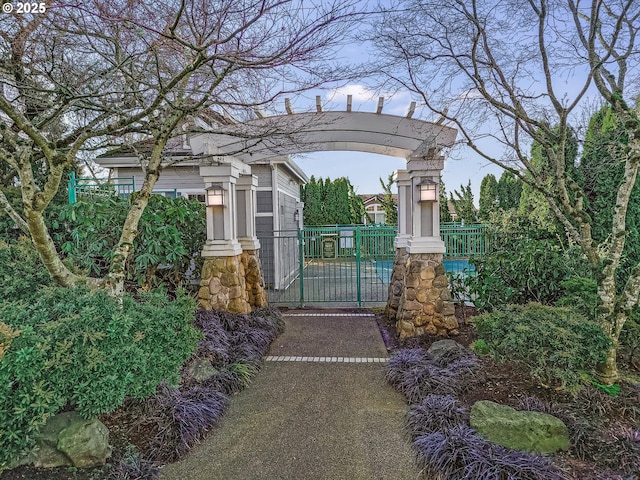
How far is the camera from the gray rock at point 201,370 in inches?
151

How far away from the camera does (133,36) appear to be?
343 cm

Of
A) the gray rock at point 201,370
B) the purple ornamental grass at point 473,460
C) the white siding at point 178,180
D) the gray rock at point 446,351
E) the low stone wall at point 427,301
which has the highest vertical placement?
the white siding at point 178,180

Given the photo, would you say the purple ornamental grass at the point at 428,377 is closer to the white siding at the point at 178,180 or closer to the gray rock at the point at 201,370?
the gray rock at the point at 201,370

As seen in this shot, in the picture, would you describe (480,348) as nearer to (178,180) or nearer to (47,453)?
(47,453)

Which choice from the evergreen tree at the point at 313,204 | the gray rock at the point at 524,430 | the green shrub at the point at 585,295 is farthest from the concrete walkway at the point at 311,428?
the evergreen tree at the point at 313,204

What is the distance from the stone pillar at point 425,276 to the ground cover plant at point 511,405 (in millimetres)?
1007

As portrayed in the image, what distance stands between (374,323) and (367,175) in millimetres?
13431

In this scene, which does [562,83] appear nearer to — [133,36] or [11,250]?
[133,36]

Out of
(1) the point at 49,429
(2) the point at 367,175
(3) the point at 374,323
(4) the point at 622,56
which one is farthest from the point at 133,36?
(2) the point at 367,175

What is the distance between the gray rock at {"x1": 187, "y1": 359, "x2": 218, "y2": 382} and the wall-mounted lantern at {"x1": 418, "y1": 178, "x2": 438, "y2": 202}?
357 centimetres

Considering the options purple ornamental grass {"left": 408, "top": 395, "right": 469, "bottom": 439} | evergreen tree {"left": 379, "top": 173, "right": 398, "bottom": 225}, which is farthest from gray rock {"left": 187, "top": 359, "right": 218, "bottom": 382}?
evergreen tree {"left": 379, "top": 173, "right": 398, "bottom": 225}

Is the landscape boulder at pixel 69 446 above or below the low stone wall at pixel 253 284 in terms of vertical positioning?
below

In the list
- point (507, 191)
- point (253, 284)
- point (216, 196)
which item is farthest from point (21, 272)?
point (507, 191)

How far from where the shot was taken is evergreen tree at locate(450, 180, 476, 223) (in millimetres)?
17281
